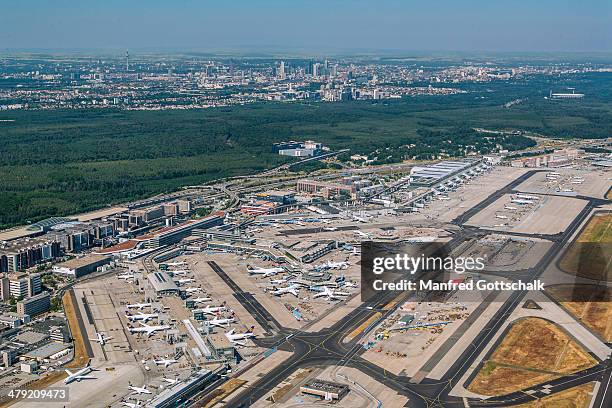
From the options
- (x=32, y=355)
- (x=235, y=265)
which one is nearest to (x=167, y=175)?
(x=235, y=265)

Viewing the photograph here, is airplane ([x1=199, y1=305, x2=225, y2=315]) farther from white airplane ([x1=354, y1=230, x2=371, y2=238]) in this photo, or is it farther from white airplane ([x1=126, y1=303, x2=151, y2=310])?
white airplane ([x1=354, y1=230, x2=371, y2=238])

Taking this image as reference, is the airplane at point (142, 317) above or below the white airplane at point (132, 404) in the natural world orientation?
below

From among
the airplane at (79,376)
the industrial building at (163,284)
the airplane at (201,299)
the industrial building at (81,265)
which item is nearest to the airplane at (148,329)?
the airplane at (201,299)

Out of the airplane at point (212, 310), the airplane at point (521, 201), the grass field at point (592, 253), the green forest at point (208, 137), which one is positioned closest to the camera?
the airplane at point (212, 310)

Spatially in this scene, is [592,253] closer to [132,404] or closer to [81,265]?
[81,265]

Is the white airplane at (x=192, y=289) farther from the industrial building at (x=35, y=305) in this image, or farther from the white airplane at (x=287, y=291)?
the industrial building at (x=35, y=305)
